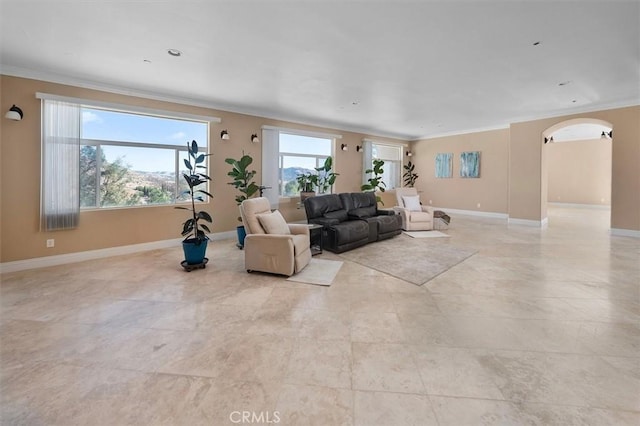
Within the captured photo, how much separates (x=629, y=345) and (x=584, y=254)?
3.18m

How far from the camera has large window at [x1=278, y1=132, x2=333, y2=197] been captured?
6.84m

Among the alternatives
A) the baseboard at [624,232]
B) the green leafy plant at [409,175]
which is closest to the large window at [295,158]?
the green leafy plant at [409,175]

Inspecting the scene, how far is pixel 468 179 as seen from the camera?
8.98 m

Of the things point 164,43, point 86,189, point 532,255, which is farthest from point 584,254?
point 86,189

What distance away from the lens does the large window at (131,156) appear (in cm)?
429

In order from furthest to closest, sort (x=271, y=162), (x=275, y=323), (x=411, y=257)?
(x=271, y=162) → (x=411, y=257) → (x=275, y=323)

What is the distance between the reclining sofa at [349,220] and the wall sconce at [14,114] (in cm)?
417

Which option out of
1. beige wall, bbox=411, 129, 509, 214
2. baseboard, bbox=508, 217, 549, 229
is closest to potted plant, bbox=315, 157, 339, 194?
beige wall, bbox=411, 129, 509, 214

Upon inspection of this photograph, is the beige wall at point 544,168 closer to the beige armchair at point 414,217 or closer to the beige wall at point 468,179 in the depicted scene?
the beige wall at point 468,179

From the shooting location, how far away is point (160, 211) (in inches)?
196

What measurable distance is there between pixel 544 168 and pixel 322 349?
7.79m

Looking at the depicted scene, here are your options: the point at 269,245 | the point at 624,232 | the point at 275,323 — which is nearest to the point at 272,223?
the point at 269,245
